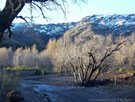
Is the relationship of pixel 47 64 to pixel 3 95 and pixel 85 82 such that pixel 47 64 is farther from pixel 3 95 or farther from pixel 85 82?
pixel 3 95

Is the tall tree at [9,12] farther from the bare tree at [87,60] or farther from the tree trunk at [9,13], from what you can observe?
the bare tree at [87,60]

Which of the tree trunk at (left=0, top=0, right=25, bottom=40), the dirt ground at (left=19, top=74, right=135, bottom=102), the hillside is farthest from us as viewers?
the dirt ground at (left=19, top=74, right=135, bottom=102)

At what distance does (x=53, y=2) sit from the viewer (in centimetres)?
666

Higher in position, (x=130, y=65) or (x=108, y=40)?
(x=108, y=40)

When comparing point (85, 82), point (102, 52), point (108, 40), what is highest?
point (108, 40)

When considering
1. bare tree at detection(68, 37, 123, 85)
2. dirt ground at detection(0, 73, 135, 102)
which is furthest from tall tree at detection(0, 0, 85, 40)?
bare tree at detection(68, 37, 123, 85)

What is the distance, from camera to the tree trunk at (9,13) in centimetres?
599

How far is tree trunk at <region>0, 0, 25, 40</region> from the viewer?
19.7ft

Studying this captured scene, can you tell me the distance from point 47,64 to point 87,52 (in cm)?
4135

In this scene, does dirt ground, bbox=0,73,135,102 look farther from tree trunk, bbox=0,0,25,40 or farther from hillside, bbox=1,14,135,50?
tree trunk, bbox=0,0,25,40

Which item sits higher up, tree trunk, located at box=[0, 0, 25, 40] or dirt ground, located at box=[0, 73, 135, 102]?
tree trunk, located at box=[0, 0, 25, 40]

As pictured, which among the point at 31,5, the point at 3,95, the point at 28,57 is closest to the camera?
the point at 31,5

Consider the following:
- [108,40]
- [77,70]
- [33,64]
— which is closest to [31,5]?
[108,40]

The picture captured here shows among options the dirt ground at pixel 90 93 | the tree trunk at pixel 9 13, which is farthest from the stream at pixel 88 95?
the tree trunk at pixel 9 13
